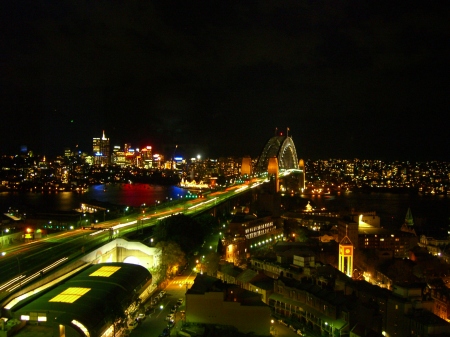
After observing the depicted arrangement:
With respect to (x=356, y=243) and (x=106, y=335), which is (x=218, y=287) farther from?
(x=356, y=243)

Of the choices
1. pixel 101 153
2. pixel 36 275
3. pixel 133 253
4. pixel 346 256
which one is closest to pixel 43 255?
pixel 36 275

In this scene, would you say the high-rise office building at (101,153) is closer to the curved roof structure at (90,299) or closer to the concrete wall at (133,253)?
the concrete wall at (133,253)

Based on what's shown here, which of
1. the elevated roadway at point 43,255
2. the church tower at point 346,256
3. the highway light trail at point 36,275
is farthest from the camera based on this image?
the church tower at point 346,256

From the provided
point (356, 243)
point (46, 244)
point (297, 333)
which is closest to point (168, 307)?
point (297, 333)

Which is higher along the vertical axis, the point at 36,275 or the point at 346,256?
the point at 36,275

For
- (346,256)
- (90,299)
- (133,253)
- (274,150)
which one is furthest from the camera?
(274,150)

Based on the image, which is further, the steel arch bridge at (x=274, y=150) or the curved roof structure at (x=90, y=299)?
the steel arch bridge at (x=274, y=150)

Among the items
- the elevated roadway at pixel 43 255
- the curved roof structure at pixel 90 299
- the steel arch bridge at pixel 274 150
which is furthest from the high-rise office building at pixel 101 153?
the curved roof structure at pixel 90 299

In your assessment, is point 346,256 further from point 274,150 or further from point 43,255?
point 274,150

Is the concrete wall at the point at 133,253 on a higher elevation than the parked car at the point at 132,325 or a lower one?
higher
